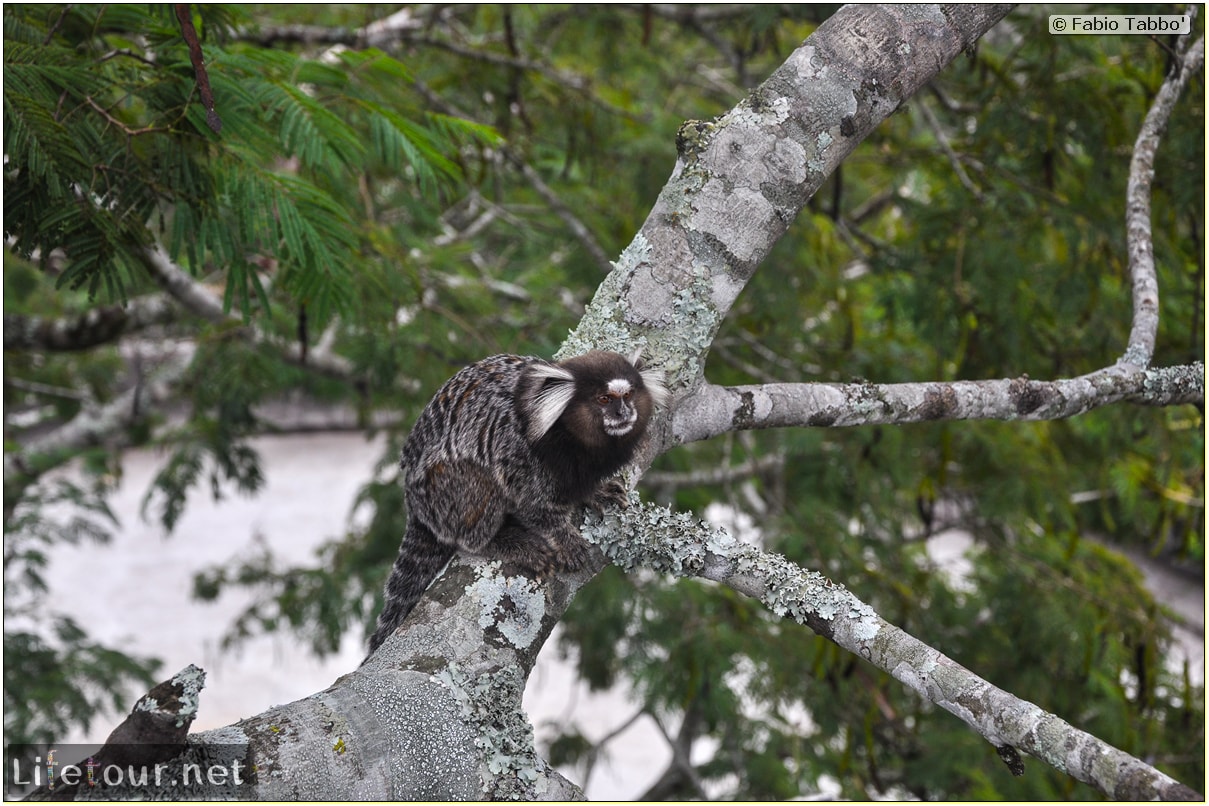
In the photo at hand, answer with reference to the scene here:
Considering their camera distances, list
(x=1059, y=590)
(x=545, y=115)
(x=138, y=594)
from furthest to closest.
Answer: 1. (x=138, y=594)
2. (x=545, y=115)
3. (x=1059, y=590)

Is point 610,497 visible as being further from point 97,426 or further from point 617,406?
point 97,426

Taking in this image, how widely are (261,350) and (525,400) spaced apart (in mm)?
2749

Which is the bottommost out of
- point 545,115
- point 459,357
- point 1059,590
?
point 1059,590

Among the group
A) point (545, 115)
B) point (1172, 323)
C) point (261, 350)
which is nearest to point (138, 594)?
point (261, 350)

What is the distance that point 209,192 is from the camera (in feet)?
7.47

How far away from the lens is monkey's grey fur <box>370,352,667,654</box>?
213 centimetres

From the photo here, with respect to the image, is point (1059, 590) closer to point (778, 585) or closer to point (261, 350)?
point (778, 585)

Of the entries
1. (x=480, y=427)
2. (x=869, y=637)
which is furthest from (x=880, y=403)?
(x=480, y=427)

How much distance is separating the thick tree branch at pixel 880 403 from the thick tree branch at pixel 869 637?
1.06 ft

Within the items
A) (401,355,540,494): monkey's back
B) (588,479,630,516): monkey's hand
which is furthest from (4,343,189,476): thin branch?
(588,479,630,516): monkey's hand

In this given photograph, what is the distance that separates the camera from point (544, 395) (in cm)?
222

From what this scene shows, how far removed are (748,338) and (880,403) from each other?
275 cm

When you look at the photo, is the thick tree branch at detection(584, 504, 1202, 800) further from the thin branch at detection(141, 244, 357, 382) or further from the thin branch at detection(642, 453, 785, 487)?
the thin branch at detection(642, 453, 785, 487)

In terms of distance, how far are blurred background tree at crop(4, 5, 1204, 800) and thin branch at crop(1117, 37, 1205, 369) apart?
0.69m
